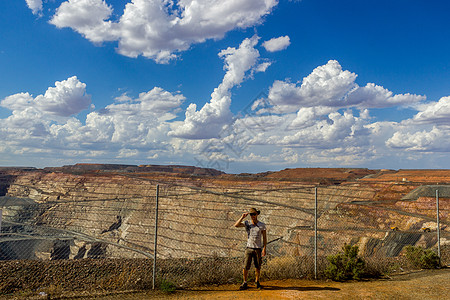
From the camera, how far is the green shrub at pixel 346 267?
7.20 meters

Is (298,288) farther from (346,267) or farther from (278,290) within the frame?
(346,267)

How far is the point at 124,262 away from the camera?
35.2 feet

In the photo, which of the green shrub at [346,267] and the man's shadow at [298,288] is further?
the green shrub at [346,267]

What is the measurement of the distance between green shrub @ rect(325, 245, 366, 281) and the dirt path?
0.20 m

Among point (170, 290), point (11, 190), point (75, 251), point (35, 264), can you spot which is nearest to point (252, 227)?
point (170, 290)

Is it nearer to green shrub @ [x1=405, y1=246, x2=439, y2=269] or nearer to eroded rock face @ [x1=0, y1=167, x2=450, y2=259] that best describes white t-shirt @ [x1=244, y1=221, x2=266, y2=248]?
eroded rock face @ [x1=0, y1=167, x2=450, y2=259]

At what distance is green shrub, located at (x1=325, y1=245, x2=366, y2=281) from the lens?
7203 millimetres

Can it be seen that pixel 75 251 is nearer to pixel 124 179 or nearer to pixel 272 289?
pixel 124 179

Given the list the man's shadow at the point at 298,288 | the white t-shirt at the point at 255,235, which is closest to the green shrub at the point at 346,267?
the man's shadow at the point at 298,288

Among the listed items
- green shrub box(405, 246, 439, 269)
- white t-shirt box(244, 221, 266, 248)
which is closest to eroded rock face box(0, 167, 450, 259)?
white t-shirt box(244, 221, 266, 248)

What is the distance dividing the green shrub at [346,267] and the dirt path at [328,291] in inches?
8.1

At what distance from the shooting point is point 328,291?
20.7 feet

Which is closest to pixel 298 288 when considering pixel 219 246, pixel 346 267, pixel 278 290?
pixel 278 290

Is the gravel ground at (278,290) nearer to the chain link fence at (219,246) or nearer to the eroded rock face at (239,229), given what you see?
the chain link fence at (219,246)
